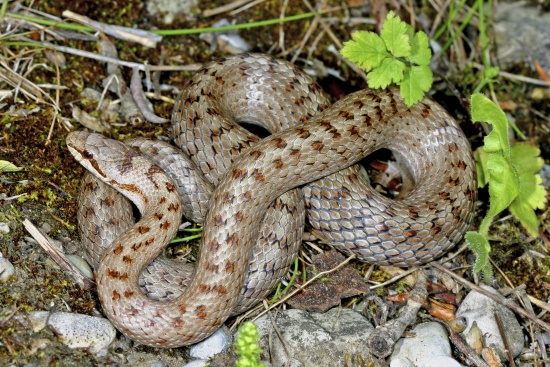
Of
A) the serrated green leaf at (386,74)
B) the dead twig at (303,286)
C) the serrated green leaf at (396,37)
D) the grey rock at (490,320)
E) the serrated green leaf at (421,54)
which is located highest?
the serrated green leaf at (396,37)

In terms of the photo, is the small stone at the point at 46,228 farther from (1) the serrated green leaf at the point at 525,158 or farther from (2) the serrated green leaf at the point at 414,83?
(1) the serrated green leaf at the point at 525,158

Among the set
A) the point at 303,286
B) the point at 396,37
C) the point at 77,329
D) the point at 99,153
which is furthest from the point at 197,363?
the point at 396,37

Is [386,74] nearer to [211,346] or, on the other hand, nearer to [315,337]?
[315,337]

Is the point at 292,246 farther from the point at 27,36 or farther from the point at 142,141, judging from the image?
the point at 27,36

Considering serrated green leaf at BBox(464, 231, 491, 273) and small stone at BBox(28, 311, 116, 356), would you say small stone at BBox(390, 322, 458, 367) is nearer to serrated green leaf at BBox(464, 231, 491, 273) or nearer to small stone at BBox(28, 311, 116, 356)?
serrated green leaf at BBox(464, 231, 491, 273)

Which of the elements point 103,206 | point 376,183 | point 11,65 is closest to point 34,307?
point 103,206

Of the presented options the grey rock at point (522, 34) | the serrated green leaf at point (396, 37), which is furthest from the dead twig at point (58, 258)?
the grey rock at point (522, 34)
